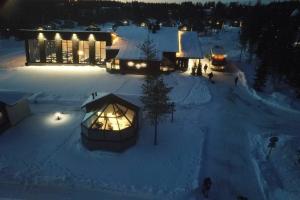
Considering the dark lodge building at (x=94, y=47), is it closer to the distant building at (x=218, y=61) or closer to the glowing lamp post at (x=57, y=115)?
the distant building at (x=218, y=61)

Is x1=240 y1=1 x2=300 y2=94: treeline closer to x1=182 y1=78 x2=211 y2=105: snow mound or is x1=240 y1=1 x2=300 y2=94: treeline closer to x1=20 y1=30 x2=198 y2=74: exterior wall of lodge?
x1=182 y1=78 x2=211 y2=105: snow mound

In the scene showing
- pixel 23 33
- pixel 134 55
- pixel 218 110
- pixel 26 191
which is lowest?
pixel 26 191

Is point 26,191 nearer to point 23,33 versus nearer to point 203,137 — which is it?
point 203,137

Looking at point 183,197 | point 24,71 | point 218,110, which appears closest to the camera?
point 183,197

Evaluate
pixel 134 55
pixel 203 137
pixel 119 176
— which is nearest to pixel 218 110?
pixel 203 137

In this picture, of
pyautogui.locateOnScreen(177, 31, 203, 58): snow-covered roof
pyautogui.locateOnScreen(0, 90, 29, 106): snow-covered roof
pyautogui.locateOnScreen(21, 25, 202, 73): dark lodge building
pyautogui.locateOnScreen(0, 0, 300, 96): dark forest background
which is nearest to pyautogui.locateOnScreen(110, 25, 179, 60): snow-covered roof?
pyautogui.locateOnScreen(21, 25, 202, 73): dark lodge building

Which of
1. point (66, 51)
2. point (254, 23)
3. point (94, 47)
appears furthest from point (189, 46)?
point (66, 51)

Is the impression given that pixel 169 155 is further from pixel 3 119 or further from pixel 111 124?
pixel 3 119
